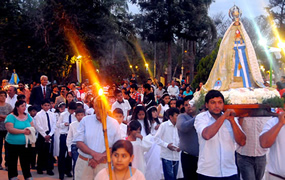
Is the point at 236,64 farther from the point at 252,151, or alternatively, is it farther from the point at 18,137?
the point at 18,137

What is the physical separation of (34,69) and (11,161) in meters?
19.2

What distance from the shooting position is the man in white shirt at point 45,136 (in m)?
9.86

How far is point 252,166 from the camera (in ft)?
18.5

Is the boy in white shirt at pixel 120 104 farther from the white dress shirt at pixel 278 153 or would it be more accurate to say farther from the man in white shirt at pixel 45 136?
the white dress shirt at pixel 278 153

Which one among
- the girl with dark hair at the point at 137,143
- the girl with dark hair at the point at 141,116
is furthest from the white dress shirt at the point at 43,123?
the girl with dark hair at the point at 137,143

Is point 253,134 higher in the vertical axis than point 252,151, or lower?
higher

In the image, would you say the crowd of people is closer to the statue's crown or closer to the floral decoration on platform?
the floral decoration on platform

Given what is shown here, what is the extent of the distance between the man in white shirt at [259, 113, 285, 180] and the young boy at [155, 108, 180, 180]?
9.24ft

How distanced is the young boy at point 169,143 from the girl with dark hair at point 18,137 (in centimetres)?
303

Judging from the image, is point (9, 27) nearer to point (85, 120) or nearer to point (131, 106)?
point (131, 106)

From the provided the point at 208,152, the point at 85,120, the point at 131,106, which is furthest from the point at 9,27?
the point at 208,152

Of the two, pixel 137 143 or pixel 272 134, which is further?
pixel 137 143

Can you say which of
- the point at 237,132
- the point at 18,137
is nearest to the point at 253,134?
the point at 237,132

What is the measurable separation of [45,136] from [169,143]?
3.89 metres
